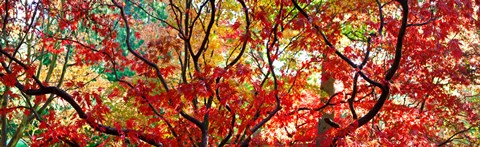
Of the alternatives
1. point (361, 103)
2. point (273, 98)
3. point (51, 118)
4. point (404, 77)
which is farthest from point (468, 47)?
point (51, 118)

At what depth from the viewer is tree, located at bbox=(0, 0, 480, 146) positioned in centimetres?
574

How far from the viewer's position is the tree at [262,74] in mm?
5738

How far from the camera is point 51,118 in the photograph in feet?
20.6

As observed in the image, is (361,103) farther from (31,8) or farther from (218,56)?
(31,8)

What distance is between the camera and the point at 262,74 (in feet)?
25.7

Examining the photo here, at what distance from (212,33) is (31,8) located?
3.14 metres

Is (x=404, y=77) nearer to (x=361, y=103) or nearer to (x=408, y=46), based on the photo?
(x=408, y=46)

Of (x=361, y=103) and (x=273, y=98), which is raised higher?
(x=361, y=103)

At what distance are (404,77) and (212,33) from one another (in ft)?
11.1

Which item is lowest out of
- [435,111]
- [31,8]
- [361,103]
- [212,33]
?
[361,103]

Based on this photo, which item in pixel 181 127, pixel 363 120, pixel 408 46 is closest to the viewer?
pixel 363 120

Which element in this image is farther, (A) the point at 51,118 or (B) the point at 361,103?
(B) the point at 361,103

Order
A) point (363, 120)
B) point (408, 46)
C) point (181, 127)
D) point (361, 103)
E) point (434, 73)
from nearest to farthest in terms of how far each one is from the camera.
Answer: point (363, 120) < point (181, 127) < point (361, 103) < point (408, 46) < point (434, 73)

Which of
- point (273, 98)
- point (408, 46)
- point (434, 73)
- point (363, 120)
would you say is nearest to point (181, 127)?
point (273, 98)
